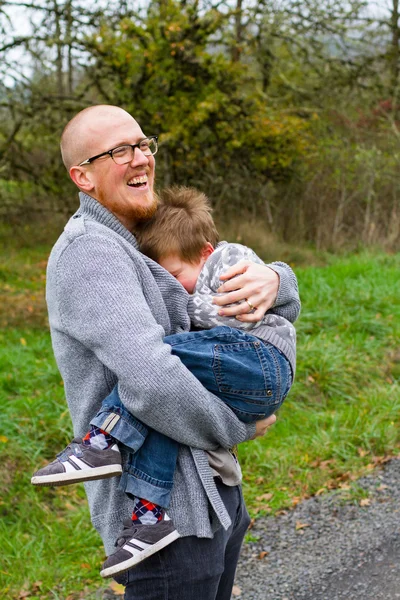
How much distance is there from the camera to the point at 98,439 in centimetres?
180

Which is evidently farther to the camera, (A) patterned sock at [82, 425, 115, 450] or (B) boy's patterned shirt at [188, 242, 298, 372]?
(B) boy's patterned shirt at [188, 242, 298, 372]

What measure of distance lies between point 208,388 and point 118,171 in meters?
0.67

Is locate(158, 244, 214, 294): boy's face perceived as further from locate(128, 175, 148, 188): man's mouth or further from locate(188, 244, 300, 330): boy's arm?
locate(128, 175, 148, 188): man's mouth

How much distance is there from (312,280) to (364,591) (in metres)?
5.41

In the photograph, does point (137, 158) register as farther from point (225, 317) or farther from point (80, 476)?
point (80, 476)

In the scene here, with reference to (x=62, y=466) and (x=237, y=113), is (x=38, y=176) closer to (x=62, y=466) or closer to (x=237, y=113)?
(x=237, y=113)

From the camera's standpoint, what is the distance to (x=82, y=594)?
352 cm

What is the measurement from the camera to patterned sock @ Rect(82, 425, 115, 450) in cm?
179

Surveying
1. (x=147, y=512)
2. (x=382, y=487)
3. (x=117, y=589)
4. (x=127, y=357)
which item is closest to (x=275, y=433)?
(x=382, y=487)

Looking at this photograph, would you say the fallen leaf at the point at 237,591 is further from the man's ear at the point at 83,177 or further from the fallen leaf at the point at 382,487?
the man's ear at the point at 83,177

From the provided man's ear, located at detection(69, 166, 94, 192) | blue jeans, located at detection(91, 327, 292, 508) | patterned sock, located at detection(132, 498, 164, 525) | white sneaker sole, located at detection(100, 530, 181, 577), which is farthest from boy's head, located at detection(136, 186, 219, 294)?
white sneaker sole, located at detection(100, 530, 181, 577)

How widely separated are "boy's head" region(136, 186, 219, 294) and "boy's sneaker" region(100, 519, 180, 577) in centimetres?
74

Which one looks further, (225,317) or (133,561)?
(225,317)

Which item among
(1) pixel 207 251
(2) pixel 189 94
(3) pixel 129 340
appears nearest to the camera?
(3) pixel 129 340
